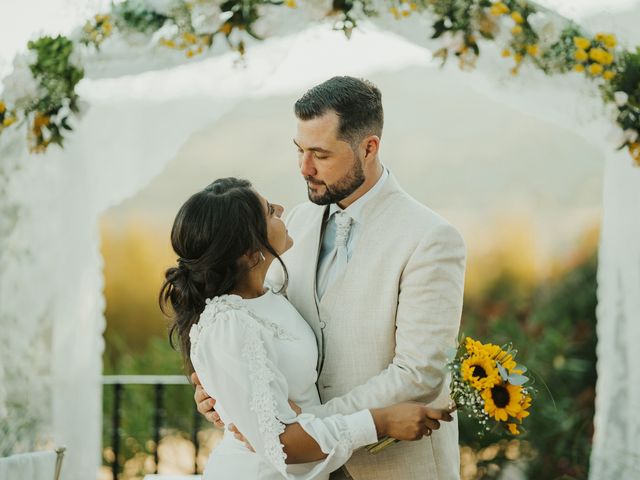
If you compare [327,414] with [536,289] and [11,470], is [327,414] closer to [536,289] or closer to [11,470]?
[11,470]

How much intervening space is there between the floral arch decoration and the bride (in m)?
1.52

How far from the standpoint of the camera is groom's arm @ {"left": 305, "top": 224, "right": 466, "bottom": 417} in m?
2.07

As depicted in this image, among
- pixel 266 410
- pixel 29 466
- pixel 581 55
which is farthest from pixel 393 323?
pixel 581 55

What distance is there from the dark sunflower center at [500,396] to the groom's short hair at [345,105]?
0.74 meters

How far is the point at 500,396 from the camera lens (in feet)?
6.46

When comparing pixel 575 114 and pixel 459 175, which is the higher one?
pixel 575 114

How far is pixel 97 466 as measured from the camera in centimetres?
367

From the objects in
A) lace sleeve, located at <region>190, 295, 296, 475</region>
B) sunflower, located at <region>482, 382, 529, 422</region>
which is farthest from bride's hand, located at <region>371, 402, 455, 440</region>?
lace sleeve, located at <region>190, 295, 296, 475</region>

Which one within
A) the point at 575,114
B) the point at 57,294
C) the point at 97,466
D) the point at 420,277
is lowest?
the point at 97,466

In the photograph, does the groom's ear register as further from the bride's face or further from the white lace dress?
the white lace dress

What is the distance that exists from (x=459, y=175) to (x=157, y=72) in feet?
15.6

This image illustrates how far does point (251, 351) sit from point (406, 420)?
408 millimetres

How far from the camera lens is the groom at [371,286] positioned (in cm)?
210

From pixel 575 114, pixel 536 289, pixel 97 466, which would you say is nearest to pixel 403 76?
pixel 536 289
